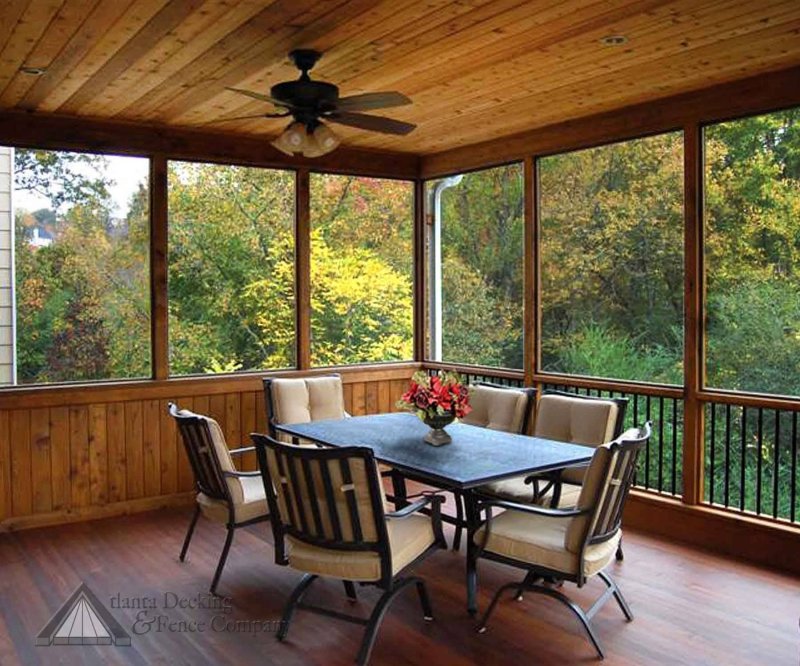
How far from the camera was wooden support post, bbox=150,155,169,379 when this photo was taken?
562cm

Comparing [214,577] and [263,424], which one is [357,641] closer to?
[214,577]

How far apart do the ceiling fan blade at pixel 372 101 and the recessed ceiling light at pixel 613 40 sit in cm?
101

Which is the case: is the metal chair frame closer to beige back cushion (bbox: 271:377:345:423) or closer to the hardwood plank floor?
the hardwood plank floor

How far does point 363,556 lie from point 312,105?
2149mm

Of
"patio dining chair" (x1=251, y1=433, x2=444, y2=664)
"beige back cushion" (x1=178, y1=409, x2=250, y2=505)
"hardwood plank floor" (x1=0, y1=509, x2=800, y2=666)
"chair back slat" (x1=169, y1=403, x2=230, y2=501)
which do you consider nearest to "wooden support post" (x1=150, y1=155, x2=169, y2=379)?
"hardwood plank floor" (x1=0, y1=509, x2=800, y2=666)

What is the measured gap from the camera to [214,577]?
4.04 metres

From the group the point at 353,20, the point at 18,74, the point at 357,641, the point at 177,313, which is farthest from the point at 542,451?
the point at 18,74

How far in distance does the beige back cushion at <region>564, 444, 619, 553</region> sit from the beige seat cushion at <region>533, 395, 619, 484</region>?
1.06 m

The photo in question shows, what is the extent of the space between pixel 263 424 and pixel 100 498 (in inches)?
52.6

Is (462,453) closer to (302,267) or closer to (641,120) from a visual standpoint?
(641,120)

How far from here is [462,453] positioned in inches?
153

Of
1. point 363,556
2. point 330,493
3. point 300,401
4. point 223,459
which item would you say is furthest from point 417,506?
point 300,401

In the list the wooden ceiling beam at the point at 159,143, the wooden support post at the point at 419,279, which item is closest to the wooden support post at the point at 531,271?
the wooden support post at the point at 419,279

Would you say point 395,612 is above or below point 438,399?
below
